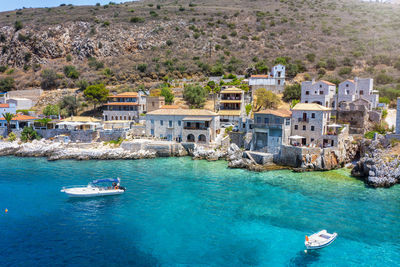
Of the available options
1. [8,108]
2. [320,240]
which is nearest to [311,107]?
[320,240]

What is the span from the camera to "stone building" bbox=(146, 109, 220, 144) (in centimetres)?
4259

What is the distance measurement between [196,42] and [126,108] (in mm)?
46551

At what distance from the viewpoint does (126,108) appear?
53.4m

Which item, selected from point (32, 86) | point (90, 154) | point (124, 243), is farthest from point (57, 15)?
point (124, 243)

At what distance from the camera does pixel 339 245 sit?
18.2 m

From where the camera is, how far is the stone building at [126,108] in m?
52.9

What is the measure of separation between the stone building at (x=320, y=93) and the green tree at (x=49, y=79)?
63.3 m

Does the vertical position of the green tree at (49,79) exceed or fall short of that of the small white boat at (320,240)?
it exceeds it

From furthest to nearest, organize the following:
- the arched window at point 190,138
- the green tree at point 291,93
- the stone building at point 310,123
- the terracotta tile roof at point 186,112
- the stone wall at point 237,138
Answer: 1. the green tree at point 291,93
2. the terracotta tile roof at point 186,112
3. the arched window at point 190,138
4. the stone wall at point 237,138
5. the stone building at point 310,123

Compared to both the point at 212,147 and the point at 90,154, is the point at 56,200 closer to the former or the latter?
the point at 90,154

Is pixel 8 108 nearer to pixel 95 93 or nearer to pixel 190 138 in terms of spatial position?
pixel 95 93

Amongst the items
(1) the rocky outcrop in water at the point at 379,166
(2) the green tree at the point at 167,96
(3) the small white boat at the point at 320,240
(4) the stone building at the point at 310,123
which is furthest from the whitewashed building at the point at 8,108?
(1) the rocky outcrop in water at the point at 379,166

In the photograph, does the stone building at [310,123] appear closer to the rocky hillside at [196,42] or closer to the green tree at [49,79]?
the rocky hillside at [196,42]

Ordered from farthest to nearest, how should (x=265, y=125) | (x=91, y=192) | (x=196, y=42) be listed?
(x=196, y=42)
(x=265, y=125)
(x=91, y=192)
